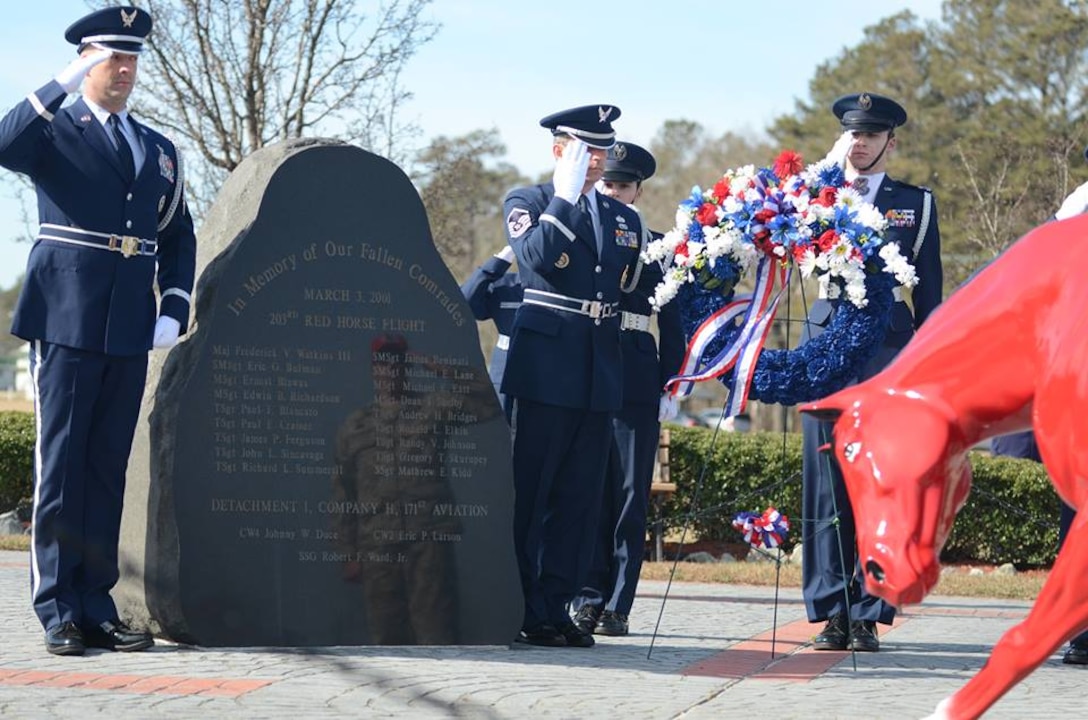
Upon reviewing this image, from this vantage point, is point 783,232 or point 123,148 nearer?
point 123,148

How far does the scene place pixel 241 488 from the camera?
21.3ft

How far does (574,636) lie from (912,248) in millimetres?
2323

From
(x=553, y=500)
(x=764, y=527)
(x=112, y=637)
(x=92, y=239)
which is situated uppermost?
(x=92, y=239)

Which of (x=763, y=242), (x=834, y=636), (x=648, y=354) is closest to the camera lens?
(x=763, y=242)

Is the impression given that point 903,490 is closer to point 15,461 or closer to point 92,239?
point 92,239

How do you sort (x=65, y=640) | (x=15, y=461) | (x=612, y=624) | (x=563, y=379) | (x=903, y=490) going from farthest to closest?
(x=15, y=461) → (x=612, y=624) → (x=563, y=379) → (x=65, y=640) → (x=903, y=490)

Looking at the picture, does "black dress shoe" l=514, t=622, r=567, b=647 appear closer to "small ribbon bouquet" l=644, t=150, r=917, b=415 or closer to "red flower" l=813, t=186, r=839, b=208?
"small ribbon bouquet" l=644, t=150, r=917, b=415

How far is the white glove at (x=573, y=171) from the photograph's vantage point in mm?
7098

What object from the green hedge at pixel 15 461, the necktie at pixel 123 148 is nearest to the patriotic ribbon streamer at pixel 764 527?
the necktie at pixel 123 148

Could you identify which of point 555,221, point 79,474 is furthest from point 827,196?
point 79,474

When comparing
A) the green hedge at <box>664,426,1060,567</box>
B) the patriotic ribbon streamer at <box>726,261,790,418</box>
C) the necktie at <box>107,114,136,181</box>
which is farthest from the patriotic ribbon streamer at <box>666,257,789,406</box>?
the green hedge at <box>664,426,1060,567</box>

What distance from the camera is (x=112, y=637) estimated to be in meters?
6.32

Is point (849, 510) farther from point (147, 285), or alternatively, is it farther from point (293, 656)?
point (147, 285)

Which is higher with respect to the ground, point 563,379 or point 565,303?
point 565,303
